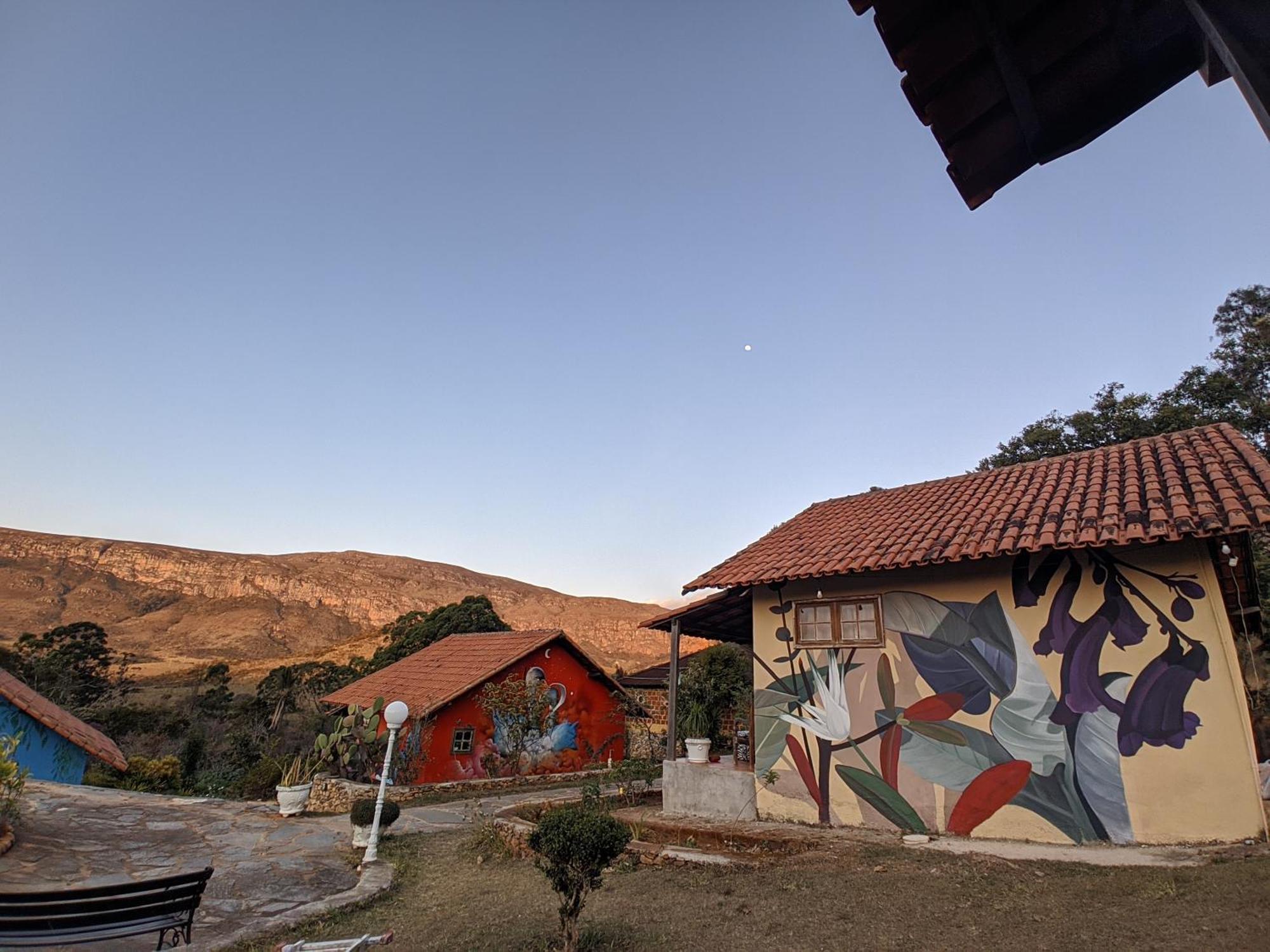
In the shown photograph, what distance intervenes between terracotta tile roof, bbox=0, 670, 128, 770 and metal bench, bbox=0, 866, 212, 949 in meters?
11.1

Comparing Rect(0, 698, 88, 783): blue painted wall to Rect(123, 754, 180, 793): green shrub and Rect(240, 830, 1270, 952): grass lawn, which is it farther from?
Rect(240, 830, 1270, 952): grass lawn

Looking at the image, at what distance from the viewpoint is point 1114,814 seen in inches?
269

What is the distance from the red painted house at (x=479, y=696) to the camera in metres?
17.1

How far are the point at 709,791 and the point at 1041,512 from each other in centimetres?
621

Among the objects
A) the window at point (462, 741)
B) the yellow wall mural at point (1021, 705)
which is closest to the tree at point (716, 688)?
the yellow wall mural at point (1021, 705)

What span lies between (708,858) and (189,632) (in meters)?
51.1

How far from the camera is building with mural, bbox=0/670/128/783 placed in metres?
12.1

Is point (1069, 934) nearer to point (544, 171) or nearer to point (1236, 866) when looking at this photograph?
point (1236, 866)

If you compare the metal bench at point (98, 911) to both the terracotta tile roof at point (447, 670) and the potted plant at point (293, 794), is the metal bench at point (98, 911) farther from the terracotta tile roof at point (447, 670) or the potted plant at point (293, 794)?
the terracotta tile roof at point (447, 670)

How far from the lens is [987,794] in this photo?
24.7 ft

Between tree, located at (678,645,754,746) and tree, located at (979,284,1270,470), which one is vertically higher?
tree, located at (979,284,1270,470)

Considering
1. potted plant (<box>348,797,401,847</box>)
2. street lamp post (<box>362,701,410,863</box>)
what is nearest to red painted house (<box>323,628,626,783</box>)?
potted plant (<box>348,797,401,847</box>)

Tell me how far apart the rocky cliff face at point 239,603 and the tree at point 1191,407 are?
3113 centimetres

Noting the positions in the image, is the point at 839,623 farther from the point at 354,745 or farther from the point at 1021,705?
the point at 354,745
